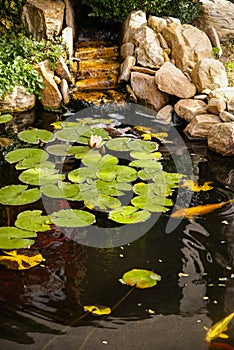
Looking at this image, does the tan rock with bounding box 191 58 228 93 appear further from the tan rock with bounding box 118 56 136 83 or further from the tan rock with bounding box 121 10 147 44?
the tan rock with bounding box 121 10 147 44

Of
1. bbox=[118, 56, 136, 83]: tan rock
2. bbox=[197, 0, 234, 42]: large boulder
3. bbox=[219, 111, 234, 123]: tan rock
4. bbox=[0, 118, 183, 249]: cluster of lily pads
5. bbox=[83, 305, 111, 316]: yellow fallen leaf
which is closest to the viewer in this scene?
bbox=[83, 305, 111, 316]: yellow fallen leaf

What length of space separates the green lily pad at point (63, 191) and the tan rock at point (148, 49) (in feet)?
11.0

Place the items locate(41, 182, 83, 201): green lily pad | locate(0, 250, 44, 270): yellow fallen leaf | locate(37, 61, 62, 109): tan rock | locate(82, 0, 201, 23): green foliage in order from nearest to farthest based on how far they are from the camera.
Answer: locate(0, 250, 44, 270): yellow fallen leaf → locate(41, 182, 83, 201): green lily pad → locate(37, 61, 62, 109): tan rock → locate(82, 0, 201, 23): green foliage

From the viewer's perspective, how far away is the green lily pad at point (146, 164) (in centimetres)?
513

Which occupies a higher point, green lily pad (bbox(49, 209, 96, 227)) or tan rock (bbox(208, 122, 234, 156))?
tan rock (bbox(208, 122, 234, 156))

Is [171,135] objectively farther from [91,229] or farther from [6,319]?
[6,319]

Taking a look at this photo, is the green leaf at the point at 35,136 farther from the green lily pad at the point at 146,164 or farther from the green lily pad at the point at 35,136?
the green lily pad at the point at 146,164

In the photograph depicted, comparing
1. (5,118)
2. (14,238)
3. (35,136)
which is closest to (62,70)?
(5,118)

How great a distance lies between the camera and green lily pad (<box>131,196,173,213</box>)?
14.1ft

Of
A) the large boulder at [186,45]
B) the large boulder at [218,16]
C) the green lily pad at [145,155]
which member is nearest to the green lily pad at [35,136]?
the green lily pad at [145,155]

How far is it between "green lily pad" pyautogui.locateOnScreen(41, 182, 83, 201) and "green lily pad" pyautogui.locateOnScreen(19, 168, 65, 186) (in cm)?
11

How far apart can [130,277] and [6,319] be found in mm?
971

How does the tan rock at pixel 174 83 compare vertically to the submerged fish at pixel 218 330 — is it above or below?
above

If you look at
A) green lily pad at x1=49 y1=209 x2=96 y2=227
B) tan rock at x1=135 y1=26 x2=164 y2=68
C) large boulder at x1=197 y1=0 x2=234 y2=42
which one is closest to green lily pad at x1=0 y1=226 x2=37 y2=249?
green lily pad at x1=49 y1=209 x2=96 y2=227
